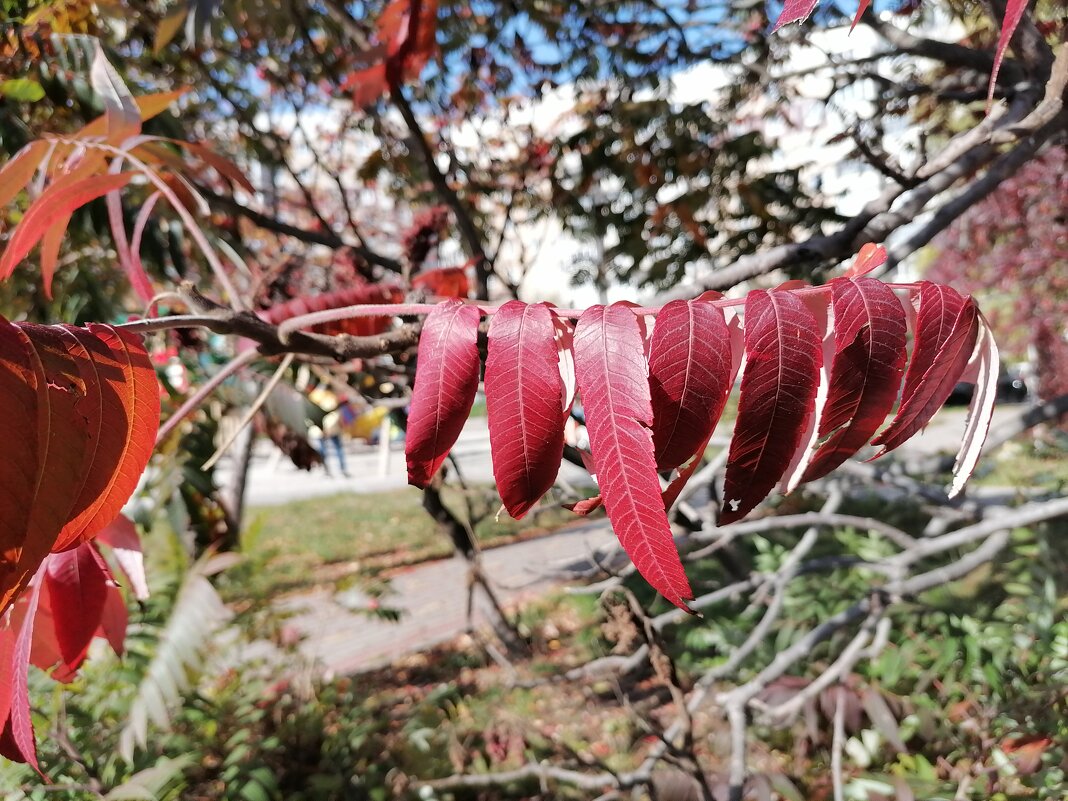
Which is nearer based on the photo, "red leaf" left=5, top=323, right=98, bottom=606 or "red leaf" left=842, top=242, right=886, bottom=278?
"red leaf" left=5, top=323, right=98, bottom=606

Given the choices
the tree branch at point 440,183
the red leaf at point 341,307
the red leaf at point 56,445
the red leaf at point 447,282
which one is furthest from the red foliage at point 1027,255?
the red leaf at point 56,445

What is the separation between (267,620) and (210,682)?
1.54 ft

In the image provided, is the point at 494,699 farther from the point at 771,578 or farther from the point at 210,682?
the point at 771,578

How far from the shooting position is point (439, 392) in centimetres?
60

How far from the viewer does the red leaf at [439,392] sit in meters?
0.60

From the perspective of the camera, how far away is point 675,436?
1.83ft

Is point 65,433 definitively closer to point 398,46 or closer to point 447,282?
point 447,282

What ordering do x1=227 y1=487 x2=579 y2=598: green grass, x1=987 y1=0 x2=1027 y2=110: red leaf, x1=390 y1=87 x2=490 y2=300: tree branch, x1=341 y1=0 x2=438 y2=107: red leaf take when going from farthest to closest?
x1=227 y1=487 x2=579 y2=598: green grass, x1=390 y1=87 x2=490 y2=300: tree branch, x1=341 y1=0 x2=438 y2=107: red leaf, x1=987 y1=0 x2=1027 y2=110: red leaf

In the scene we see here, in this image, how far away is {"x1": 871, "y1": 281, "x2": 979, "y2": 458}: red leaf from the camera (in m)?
0.57

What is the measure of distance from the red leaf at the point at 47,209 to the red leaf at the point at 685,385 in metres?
0.85

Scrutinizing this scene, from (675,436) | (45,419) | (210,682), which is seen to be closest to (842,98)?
(675,436)

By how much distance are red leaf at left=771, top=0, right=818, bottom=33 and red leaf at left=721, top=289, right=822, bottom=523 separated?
0.32m

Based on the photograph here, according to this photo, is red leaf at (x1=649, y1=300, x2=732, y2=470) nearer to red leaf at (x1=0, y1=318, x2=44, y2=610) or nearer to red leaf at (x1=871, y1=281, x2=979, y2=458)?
red leaf at (x1=871, y1=281, x2=979, y2=458)

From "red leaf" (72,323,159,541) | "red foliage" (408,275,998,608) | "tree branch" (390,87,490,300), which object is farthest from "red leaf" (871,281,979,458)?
"tree branch" (390,87,490,300)
